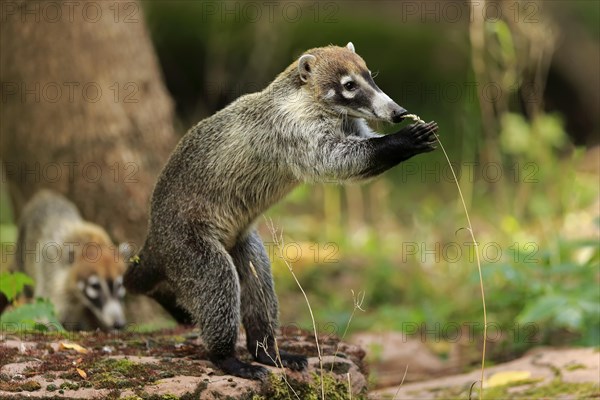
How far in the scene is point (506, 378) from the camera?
22.0 ft

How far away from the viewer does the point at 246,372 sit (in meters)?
5.50

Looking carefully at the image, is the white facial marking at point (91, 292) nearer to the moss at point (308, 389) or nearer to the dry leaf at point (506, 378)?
the moss at point (308, 389)

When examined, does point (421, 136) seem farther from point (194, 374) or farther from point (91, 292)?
point (91, 292)

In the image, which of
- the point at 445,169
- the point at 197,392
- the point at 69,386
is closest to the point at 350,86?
the point at 197,392

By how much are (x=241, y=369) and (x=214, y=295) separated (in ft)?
1.74

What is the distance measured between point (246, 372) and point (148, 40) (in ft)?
17.7

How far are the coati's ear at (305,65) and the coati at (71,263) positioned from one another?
13.3ft

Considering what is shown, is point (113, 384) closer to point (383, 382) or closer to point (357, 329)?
point (383, 382)

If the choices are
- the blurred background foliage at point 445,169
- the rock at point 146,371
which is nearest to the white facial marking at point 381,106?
the rock at point 146,371

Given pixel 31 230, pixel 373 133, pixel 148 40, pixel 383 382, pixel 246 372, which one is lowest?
pixel 383 382

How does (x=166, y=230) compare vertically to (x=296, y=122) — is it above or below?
below

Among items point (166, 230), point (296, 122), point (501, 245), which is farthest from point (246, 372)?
point (501, 245)

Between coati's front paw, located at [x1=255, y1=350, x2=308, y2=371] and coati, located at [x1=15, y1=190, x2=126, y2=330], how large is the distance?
12.1 feet

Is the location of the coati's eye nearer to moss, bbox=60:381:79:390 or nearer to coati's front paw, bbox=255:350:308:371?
coati's front paw, bbox=255:350:308:371
